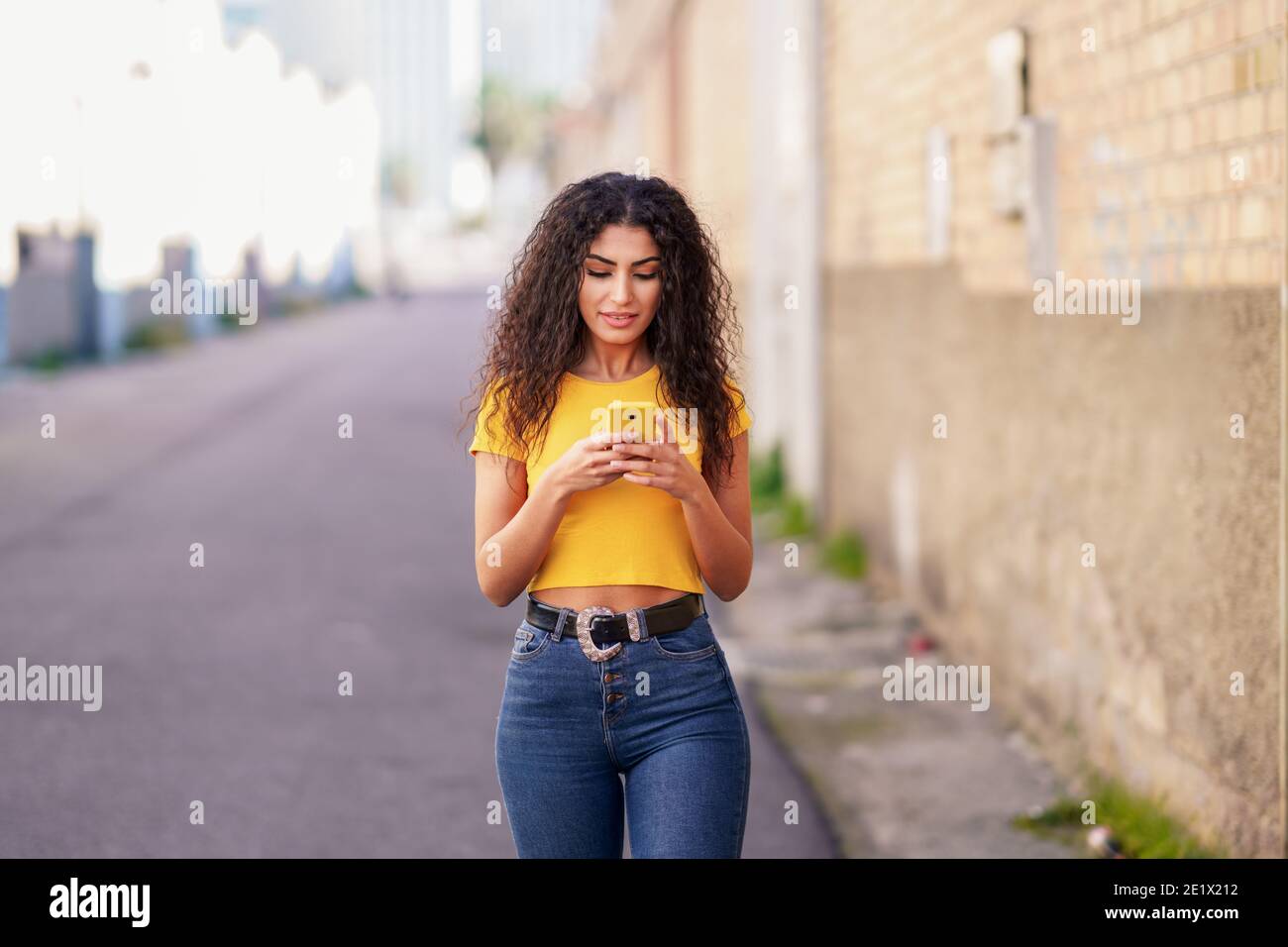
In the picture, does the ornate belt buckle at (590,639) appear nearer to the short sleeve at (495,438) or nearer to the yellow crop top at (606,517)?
the yellow crop top at (606,517)

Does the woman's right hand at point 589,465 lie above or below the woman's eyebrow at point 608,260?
below

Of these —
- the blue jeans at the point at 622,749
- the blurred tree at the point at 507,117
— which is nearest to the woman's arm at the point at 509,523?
the blue jeans at the point at 622,749

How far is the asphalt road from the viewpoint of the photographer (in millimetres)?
5434

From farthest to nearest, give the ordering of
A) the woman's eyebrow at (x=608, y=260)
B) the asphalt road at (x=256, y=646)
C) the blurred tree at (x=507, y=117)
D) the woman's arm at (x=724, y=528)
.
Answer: the blurred tree at (x=507, y=117) → the asphalt road at (x=256, y=646) → the woman's eyebrow at (x=608, y=260) → the woman's arm at (x=724, y=528)

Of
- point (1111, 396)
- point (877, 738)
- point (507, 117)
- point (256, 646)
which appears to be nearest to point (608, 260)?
point (1111, 396)

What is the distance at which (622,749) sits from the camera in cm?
281

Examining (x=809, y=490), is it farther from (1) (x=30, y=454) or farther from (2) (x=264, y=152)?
(2) (x=264, y=152)

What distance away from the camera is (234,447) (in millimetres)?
15406

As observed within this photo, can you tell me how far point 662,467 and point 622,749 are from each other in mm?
515

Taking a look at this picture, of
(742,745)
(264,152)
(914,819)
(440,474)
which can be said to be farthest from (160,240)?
(742,745)

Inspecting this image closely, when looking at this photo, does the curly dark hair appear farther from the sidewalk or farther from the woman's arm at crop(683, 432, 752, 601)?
the sidewalk

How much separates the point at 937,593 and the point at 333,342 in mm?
25909

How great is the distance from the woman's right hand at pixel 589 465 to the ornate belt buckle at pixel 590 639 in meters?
0.24

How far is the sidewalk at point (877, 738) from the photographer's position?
546cm
